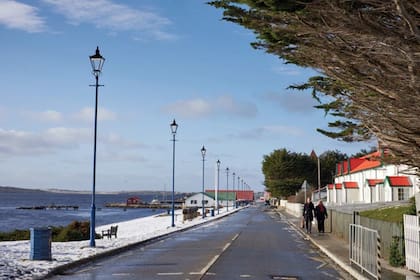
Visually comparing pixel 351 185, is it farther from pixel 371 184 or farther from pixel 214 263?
pixel 214 263

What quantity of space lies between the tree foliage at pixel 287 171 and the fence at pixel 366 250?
92.7 meters

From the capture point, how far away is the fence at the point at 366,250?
1314 cm

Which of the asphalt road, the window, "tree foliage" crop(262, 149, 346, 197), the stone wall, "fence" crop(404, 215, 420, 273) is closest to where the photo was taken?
"fence" crop(404, 215, 420, 273)

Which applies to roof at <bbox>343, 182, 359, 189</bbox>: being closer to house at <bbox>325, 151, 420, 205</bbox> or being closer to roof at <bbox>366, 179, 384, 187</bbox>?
house at <bbox>325, 151, 420, 205</bbox>

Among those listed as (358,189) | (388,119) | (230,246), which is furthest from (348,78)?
(358,189)

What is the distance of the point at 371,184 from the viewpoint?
53.4 metres

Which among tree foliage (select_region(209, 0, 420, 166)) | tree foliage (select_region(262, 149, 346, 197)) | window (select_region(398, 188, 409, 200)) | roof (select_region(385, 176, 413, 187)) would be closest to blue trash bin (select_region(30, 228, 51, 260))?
tree foliage (select_region(209, 0, 420, 166))

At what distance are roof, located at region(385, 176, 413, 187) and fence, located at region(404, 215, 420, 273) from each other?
31.2 metres

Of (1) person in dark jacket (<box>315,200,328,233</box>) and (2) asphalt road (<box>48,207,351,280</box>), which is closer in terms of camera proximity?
(2) asphalt road (<box>48,207,351,280</box>)

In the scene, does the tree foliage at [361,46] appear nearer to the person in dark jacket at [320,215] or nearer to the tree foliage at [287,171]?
the person in dark jacket at [320,215]

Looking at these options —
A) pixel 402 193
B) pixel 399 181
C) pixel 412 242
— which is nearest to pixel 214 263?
pixel 412 242

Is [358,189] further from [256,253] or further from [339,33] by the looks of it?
[339,33]

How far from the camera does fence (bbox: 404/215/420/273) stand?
542 inches

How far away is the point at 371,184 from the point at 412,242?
40395 millimetres
